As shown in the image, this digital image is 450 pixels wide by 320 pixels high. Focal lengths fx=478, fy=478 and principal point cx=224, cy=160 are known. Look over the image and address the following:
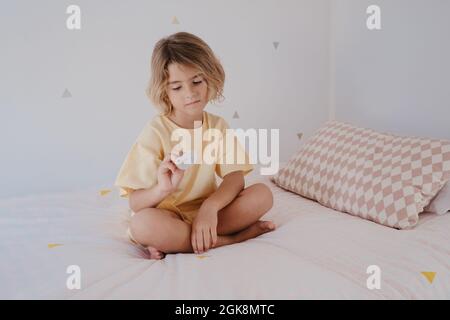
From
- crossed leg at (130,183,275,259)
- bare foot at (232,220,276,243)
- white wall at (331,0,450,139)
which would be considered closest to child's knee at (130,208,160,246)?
crossed leg at (130,183,275,259)

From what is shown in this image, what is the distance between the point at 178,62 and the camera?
106 centimetres

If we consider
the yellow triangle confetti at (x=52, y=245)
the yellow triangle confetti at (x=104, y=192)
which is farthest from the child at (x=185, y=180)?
the yellow triangle confetti at (x=104, y=192)

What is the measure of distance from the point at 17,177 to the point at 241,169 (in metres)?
0.79

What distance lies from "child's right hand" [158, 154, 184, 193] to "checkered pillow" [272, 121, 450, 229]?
1.54 feet

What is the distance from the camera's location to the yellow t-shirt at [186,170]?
1072mm

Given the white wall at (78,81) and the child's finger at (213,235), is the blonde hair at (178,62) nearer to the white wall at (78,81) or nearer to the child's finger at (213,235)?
the child's finger at (213,235)

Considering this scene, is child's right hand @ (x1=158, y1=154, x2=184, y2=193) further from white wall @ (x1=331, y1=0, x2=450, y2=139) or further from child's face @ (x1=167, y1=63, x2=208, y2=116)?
white wall @ (x1=331, y1=0, x2=450, y2=139)

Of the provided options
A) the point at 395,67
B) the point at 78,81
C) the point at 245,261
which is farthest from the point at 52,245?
the point at 395,67

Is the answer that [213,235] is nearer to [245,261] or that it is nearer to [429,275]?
[245,261]

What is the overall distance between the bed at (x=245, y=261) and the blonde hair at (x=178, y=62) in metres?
0.34

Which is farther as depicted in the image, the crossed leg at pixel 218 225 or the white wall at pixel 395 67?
the white wall at pixel 395 67

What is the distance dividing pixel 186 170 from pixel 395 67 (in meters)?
0.85

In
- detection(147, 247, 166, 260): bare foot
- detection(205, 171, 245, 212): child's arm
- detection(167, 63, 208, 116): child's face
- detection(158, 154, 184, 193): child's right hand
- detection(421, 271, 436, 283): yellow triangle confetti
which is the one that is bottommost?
detection(421, 271, 436, 283): yellow triangle confetti

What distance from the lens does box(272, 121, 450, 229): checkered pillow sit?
1142mm
